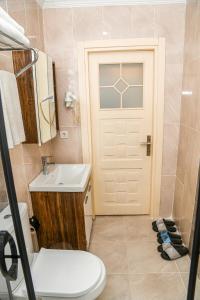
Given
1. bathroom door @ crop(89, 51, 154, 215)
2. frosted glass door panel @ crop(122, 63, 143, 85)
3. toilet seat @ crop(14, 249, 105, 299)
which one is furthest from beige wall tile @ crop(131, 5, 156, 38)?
toilet seat @ crop(14, 249, 105, 299)

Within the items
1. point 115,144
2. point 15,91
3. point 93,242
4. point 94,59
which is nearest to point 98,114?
point 115,144

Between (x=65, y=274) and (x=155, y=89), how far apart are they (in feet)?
6.18

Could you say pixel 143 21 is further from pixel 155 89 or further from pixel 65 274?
pixel 65 274

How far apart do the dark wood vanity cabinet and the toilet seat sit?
332 millimetres

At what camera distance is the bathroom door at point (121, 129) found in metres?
2.26

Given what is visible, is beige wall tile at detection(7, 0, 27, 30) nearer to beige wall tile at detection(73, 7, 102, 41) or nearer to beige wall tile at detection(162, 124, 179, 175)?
beige wall tile at detection(73, 7, 102, 41)

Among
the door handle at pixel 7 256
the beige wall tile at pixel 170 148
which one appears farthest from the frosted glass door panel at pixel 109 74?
the door handle at pixel 7 256

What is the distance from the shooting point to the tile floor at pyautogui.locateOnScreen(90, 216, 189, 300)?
5.38 feet

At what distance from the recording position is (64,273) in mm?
1322

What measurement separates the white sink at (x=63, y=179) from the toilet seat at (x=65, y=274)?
1.59ft

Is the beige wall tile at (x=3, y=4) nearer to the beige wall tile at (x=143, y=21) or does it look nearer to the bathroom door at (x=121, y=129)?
the bathroom door at (x=121, y=129)

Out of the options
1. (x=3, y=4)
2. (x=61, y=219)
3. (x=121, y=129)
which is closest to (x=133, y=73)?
(x=121, y=129)

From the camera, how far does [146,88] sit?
2.28 meters

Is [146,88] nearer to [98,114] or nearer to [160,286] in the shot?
[98,114]
